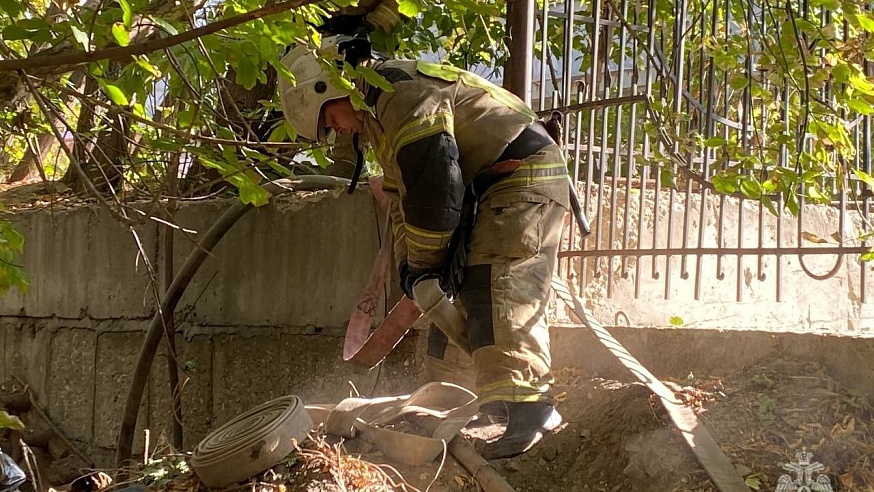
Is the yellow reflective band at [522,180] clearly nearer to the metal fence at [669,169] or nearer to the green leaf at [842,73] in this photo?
the metal fence at [669,169]

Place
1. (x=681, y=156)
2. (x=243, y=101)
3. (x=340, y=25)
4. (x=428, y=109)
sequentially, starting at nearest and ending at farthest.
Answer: (x=428, y=109) < (x=340, y=25) < (x=681, y=156) < (x=243, y=101)

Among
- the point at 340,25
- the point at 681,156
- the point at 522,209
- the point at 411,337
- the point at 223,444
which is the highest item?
the point at 340,25

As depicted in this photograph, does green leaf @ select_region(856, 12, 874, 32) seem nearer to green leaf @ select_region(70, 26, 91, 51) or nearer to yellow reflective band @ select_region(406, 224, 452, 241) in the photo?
yellow reflective band @ select_region(406, 224, 452, 241)

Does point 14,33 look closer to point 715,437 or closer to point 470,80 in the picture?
point 470,80

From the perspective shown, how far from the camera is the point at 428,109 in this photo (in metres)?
2.97

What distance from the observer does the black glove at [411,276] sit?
310 centimetres

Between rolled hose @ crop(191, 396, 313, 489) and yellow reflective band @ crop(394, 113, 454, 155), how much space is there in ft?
3.66

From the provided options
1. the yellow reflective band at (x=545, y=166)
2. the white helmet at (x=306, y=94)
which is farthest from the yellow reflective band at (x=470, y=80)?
the white helmet at (x=306, y=94)

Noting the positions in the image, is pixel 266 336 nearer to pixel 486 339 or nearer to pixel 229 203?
pixel 229 203

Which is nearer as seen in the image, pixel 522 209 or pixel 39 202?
pixel 522 209

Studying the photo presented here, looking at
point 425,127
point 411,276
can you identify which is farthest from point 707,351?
point 425,127

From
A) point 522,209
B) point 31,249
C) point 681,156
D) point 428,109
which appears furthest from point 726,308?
point 31,249

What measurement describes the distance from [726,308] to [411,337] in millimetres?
1829

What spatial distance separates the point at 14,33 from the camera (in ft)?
6.49
